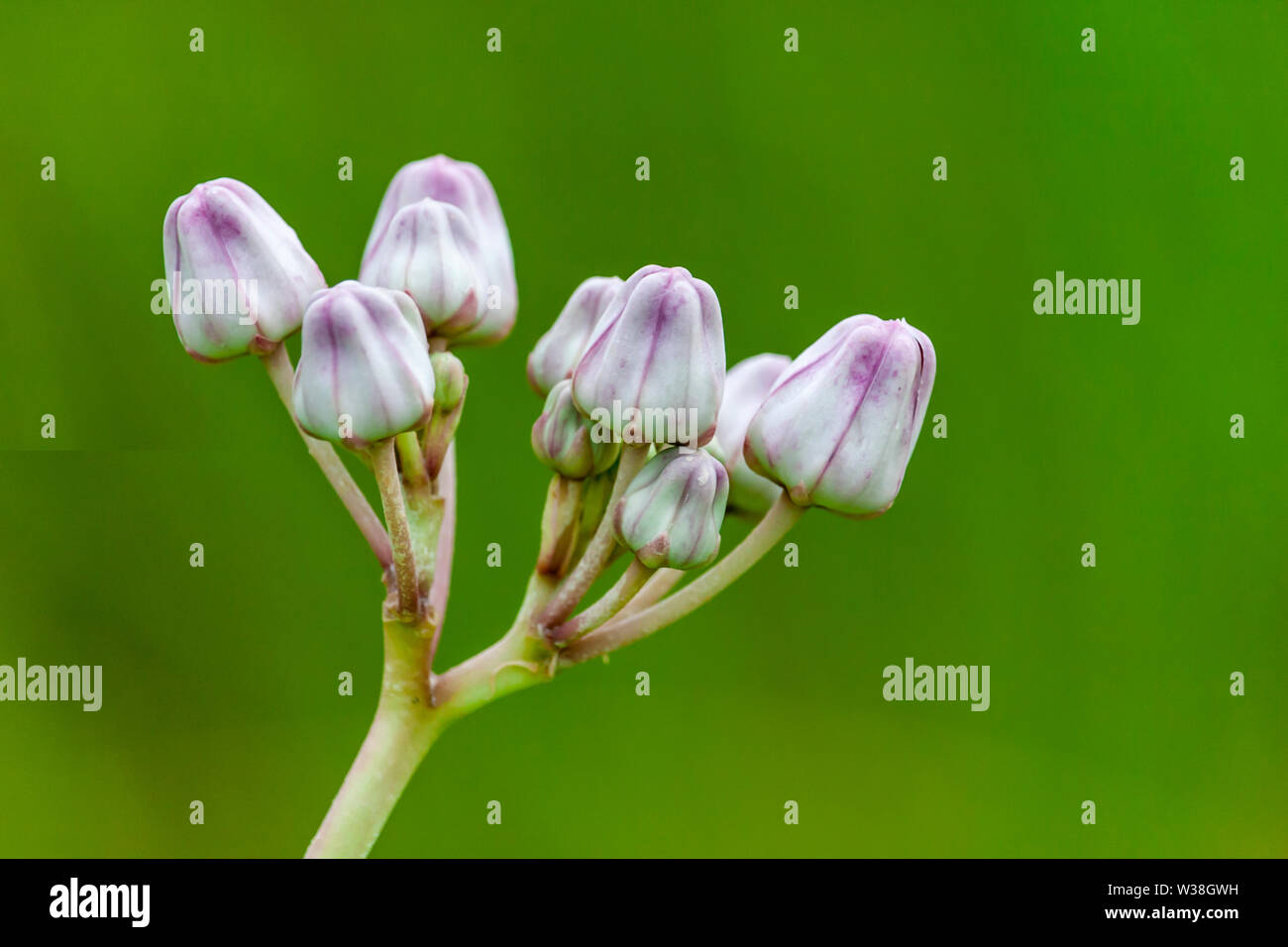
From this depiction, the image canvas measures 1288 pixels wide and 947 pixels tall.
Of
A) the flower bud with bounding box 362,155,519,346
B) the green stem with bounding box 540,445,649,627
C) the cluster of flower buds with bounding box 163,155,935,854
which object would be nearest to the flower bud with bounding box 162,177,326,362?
the cluster of flower buds with bounding box 163,155,935,854

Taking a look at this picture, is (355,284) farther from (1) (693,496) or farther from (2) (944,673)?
(2) (944,673)

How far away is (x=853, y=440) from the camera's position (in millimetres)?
770

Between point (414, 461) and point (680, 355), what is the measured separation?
172 millimetres

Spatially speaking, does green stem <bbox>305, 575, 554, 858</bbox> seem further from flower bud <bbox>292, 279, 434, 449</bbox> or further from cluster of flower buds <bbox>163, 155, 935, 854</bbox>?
flower bud <bbox>292, 279, 434, 449</bbox>

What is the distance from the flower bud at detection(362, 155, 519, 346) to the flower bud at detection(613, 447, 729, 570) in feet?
0.67

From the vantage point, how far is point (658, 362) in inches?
28.9

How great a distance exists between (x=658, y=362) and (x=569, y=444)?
9 cm

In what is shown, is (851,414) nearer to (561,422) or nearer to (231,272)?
(561,422)

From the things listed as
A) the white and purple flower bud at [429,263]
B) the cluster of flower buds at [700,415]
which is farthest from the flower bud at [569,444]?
the white and purple flower bud at [429,263]

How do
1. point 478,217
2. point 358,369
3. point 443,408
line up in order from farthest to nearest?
point 478,217 → point 443,408 → point 358,369

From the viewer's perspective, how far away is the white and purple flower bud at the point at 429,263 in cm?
85

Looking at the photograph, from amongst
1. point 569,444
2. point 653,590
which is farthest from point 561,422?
point 653,590

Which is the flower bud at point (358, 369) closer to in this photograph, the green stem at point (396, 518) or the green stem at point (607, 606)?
the green stem at point (396, 518)

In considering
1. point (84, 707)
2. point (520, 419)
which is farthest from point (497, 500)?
point (84, 707)
